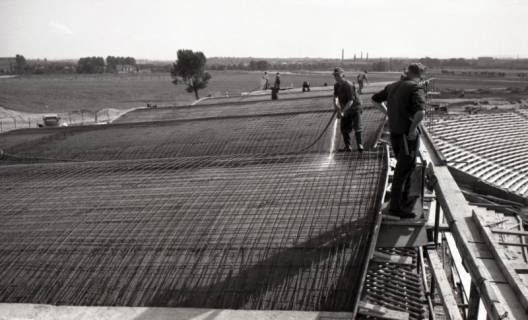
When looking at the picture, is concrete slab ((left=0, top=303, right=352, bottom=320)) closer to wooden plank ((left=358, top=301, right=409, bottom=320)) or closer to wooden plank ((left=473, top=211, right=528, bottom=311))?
wooden plank ((left=358, top=301, right=409, bottom=320))

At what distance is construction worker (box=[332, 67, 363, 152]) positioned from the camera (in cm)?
819

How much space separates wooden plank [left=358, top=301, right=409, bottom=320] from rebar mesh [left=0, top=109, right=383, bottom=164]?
6579 mm

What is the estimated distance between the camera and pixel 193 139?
1414 centimetres

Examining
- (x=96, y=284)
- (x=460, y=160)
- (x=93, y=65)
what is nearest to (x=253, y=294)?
(x=96, y=284)

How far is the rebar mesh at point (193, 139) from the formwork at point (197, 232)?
11.2 ft

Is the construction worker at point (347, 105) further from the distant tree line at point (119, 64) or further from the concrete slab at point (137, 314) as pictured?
the distant tree line at point (119, 64)

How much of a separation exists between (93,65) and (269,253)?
135 metres

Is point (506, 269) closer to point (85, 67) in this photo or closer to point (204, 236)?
point (204, 236)

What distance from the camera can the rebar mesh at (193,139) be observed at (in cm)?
1294

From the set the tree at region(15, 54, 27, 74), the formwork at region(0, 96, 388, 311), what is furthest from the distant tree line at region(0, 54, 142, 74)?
the formwork at region(0, 96, 388, 311)

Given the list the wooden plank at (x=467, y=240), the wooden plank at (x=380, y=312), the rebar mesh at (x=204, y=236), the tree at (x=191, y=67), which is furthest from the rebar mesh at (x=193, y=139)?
the tree at (x=191, y=67)

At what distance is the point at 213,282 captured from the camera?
18.1 ft

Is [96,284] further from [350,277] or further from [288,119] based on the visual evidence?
[288,119]

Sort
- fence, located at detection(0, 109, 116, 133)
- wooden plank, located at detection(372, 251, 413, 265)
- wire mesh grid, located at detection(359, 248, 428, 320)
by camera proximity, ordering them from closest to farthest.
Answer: wire mesh grid, located at detection(359, 248, 428, 320) → wooden plank, located at detection(372, 251, 413, 265) → fence, located at detection(0, 109, 116, 133)
